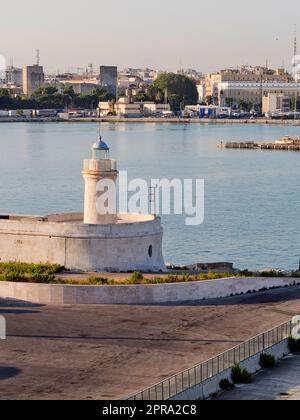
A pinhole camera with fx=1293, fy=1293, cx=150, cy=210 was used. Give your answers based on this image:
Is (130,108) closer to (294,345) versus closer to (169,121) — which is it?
(169,121)

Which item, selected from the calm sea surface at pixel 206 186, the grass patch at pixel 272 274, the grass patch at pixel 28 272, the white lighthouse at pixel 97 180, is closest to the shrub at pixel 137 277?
the grass patch at pixel 28 272

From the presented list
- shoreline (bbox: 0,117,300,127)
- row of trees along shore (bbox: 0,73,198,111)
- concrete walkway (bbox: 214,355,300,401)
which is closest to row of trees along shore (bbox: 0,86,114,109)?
row of trees along shore (bbox: 0,73,198,111)

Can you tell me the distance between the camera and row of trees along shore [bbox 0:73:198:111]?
188 metres

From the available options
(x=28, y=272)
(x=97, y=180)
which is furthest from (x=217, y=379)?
(x=97, y=180)

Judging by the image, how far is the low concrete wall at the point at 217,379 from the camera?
14.6 meters

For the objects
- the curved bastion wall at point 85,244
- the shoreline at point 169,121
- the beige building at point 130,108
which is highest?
the curved bastion wall at point 85,244

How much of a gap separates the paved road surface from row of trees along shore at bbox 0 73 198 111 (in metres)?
167

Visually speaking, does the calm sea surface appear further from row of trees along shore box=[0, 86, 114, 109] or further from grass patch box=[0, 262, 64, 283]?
row of trees along shore box=[0, 86, 114, 109]

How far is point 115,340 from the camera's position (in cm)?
1795

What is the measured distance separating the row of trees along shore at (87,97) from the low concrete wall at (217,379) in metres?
170

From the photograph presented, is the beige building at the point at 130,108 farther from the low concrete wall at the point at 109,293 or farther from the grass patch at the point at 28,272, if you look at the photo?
the low concrete wall at the point at 109,293

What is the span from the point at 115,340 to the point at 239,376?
2.64 m

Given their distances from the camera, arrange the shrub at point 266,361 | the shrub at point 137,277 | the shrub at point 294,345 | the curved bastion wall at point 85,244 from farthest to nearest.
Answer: the curved bastion wall at point 85,244 < the shrub at point 137,277 < the shrub at point 294,345 < the shrub at point 266,361

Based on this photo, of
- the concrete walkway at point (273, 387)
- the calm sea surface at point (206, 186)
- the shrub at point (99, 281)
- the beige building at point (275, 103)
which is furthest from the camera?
the beige building at point (275, 103)
